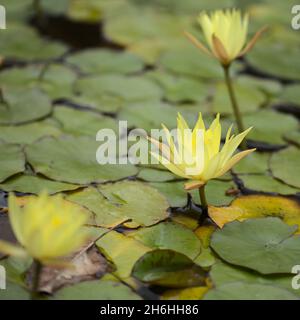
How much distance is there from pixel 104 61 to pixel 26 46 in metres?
0.39

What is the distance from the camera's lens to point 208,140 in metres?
1.66

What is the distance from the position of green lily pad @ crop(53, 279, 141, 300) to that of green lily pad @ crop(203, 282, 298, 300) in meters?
0.20

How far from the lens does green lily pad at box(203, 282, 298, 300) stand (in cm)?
155

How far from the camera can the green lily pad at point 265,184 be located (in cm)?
200

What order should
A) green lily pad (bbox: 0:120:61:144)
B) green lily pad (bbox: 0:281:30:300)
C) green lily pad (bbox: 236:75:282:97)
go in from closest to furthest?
green lily pad (bbox: 0:281:30:300)
green lily pad (bbox: 0:120:61:144)
green lily pad (bbox: 236:75:282:97)

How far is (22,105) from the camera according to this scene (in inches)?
92.7

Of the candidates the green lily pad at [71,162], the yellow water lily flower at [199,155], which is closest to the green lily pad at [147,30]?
the green lily pad at [71,162]

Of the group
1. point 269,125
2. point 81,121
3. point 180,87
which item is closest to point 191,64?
point 180,87

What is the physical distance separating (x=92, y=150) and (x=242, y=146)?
21.4 inches

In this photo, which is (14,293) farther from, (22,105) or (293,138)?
(293,138)

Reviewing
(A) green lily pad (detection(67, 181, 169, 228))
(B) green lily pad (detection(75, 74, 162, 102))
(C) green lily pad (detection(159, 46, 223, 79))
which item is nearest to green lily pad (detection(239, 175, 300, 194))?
(A) green lily pad (detection(67, 181, 169, 228))

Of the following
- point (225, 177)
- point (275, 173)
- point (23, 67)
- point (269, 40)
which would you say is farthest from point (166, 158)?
point (269, 40)

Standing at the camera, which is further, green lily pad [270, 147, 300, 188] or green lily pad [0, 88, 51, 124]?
green lily pad [0, 88, 51, 124]
